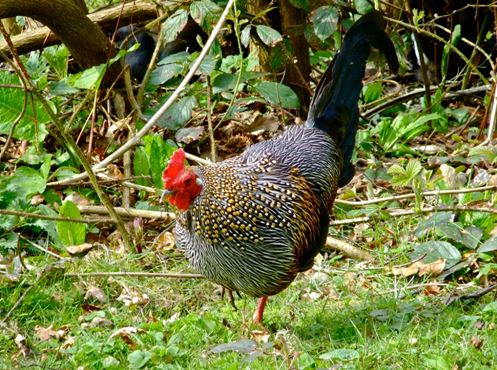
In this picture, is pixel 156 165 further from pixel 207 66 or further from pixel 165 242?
pixel 207 66

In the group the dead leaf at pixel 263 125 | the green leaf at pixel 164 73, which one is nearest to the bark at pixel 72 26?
the green leaf at pixel 164 73

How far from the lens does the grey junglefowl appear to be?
442 centimetres

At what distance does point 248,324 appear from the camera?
471 centimetres

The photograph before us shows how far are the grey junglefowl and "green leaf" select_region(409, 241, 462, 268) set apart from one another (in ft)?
2.35

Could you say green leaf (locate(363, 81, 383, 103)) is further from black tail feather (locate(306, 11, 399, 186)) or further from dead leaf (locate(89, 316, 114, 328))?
dead leaf (locate(89, 316, 114, 328))

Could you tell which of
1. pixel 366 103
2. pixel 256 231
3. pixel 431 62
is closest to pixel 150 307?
pixel 256 231

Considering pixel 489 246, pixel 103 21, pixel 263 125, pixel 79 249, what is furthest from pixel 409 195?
pixel 103 21

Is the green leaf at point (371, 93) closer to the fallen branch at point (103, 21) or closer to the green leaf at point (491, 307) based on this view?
the fallen branch at point (103, 21)

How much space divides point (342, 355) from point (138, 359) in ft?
3.27

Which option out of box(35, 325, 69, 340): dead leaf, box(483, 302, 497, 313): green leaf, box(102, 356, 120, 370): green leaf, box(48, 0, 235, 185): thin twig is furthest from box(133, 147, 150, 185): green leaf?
box(483, 302, 497, 313): green leaf

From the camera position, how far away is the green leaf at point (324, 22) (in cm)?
609

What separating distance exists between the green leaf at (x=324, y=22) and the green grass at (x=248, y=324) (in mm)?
1641

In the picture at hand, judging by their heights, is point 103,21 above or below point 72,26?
below

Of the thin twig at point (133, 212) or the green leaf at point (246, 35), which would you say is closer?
the thin twig at point (133, 212)
